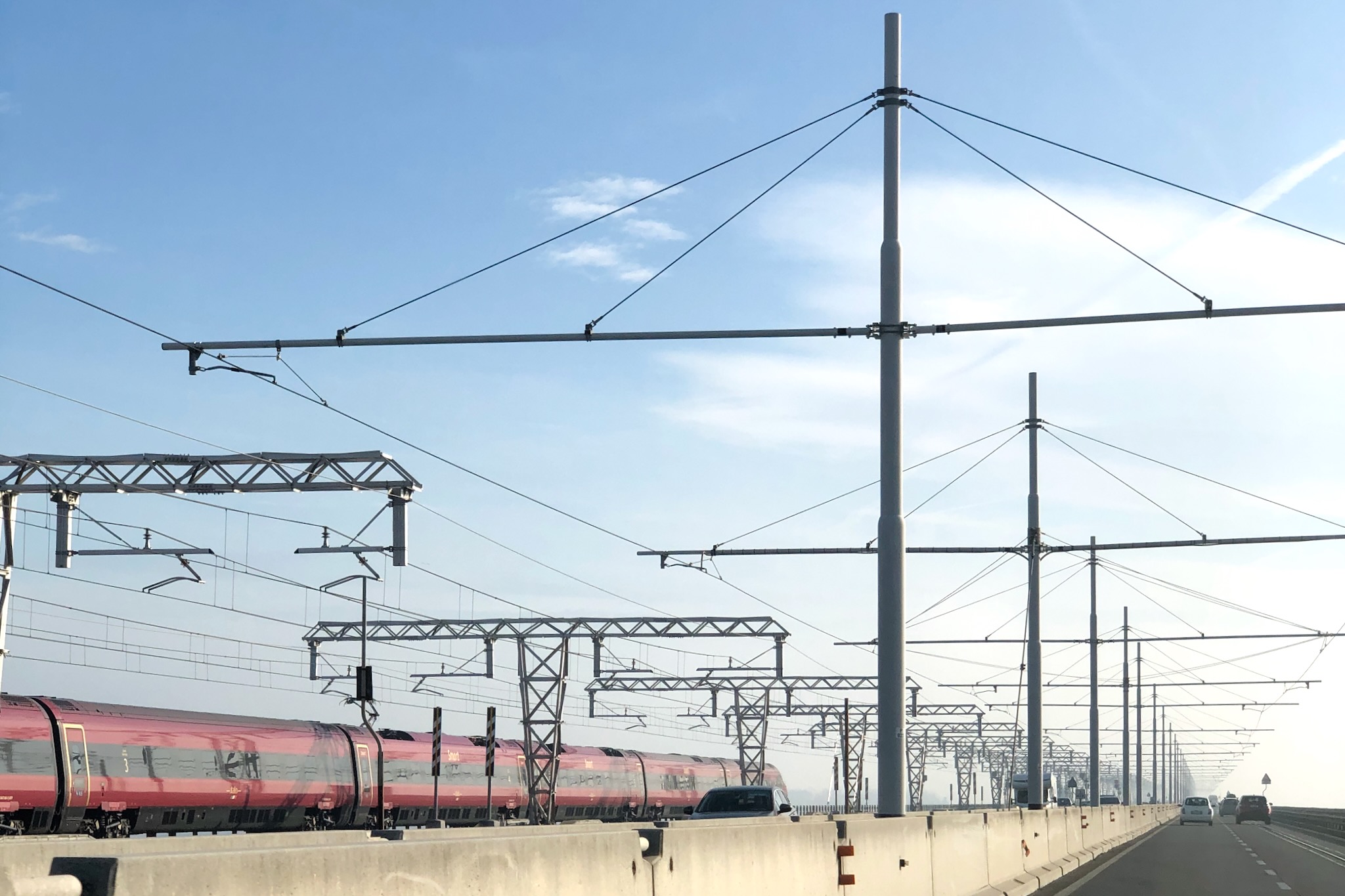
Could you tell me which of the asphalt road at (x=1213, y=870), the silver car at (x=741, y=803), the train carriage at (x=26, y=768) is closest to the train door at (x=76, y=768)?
the train carriage at (x=26, y=768)

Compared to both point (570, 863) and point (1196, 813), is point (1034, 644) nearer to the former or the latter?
point (570, 863)

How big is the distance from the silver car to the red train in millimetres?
13159

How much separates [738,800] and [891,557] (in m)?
11.3

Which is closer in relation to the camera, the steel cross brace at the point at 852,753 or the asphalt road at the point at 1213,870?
the asphalt road at the point at 1213,870

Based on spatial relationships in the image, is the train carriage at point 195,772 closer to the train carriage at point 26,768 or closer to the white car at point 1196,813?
the train carriage at point 26,768

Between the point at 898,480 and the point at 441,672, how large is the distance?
46841mm

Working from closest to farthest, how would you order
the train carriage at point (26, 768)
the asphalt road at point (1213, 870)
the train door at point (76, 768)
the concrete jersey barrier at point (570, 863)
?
the concrete jersey barrier at point (570, 863), the asphalt road at point (1213, 870), the train carriage at point (26, 768), the train door at point (76, 768)

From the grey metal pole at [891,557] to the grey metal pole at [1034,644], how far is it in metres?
17.0

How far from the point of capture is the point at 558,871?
24.8ft

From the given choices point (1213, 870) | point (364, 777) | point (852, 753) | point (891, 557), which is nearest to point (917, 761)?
point (852, 753)

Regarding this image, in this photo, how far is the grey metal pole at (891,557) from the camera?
16984mm

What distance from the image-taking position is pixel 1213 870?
93.1 ft

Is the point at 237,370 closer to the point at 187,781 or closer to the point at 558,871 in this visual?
the point at 558,871

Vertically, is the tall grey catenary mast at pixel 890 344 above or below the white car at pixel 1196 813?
above
